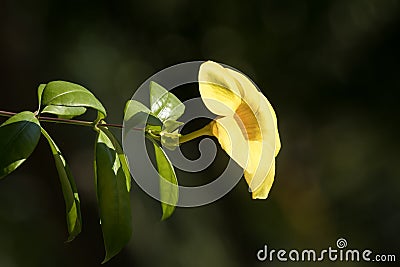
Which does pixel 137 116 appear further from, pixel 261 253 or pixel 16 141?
pixel 261 253

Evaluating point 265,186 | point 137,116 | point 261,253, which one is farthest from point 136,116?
point 261,253

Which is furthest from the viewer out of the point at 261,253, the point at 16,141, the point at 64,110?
the point at 261,253

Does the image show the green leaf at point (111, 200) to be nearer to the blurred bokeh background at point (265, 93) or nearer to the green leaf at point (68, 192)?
the green leaf at point (68, 192)

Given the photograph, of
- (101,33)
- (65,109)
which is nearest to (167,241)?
(101,33)

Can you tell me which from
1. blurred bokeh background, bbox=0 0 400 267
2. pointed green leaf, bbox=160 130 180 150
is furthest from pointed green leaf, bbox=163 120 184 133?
blurred bokeh background, bbox=0 0 400 267

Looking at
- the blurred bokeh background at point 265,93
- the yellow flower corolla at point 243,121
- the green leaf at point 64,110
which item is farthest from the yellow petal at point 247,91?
the blurred bokeh background at point 265,93

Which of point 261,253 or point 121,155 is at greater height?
point 121,155

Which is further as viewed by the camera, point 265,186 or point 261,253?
point 261,253
